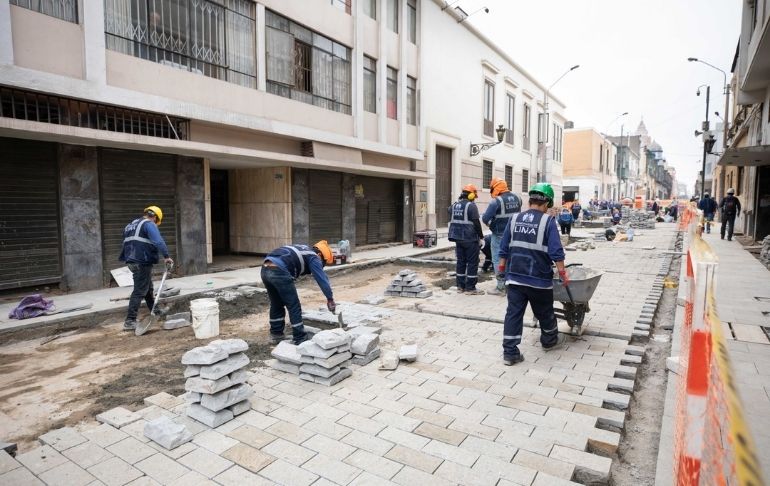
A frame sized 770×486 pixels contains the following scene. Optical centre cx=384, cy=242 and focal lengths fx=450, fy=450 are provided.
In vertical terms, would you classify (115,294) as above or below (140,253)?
below

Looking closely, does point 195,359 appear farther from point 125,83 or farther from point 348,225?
point 348,225

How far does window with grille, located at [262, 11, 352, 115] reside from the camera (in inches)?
492

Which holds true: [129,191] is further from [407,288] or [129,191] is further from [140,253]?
[407,288]

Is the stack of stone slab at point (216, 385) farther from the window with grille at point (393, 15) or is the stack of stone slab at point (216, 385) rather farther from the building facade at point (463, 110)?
the window with grille at point (393, 15)

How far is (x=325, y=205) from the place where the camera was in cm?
1481

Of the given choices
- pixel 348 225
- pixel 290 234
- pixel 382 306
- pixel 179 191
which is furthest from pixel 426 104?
pixel 382 306

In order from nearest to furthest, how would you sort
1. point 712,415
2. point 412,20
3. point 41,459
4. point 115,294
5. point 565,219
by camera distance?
point 712,415
point 41,459
point 115,294
point 412,20
point 565,219

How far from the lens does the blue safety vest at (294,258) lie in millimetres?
5391

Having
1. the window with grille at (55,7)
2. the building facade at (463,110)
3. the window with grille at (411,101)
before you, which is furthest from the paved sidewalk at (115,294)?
the building facade at (463,110)

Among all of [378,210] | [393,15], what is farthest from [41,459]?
[393,15]

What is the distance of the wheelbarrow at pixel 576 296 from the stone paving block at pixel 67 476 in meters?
4.76

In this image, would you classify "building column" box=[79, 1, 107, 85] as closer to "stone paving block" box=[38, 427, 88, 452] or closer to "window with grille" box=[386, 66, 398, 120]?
"stone paving block" box=[38, 427, 88, 452]

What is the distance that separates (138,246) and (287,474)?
4827 millimetres

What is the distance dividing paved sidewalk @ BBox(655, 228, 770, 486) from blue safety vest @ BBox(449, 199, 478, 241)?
3.47 meters
